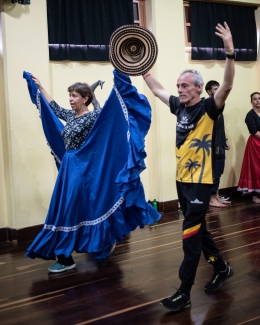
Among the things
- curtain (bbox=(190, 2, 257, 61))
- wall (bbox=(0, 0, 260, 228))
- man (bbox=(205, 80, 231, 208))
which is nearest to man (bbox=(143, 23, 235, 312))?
wall (bbox=(0, 0, 260, 228))

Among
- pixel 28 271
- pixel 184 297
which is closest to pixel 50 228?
pixel 28 271

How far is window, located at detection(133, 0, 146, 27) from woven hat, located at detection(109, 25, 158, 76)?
293cm

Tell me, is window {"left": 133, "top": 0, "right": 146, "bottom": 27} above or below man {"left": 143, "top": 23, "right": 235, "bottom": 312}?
above

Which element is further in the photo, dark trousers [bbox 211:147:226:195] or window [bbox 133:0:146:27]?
dark trousers [bbox 211:147:226:195]

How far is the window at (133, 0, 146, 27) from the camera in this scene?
235 inches

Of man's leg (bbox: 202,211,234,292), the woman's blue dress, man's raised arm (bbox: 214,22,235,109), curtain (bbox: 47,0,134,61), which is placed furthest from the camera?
curtain (bbox: 47,0,134,61)

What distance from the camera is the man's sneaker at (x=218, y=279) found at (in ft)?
10.4

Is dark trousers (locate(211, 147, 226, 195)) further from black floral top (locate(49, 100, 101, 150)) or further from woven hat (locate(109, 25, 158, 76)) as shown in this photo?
woven hat (locate(109, 25, 158, 76))

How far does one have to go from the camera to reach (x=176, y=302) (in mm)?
2834

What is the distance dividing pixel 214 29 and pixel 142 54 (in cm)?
372

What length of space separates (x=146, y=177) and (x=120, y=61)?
3.04 metres

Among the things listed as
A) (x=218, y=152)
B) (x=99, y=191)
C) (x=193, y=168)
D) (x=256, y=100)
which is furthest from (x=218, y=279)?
(x=256, y=100)

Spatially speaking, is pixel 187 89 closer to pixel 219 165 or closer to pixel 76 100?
pixel 76 100

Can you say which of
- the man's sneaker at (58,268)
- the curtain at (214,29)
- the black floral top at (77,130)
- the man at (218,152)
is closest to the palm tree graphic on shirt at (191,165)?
→ the black floral top at (77,130)
